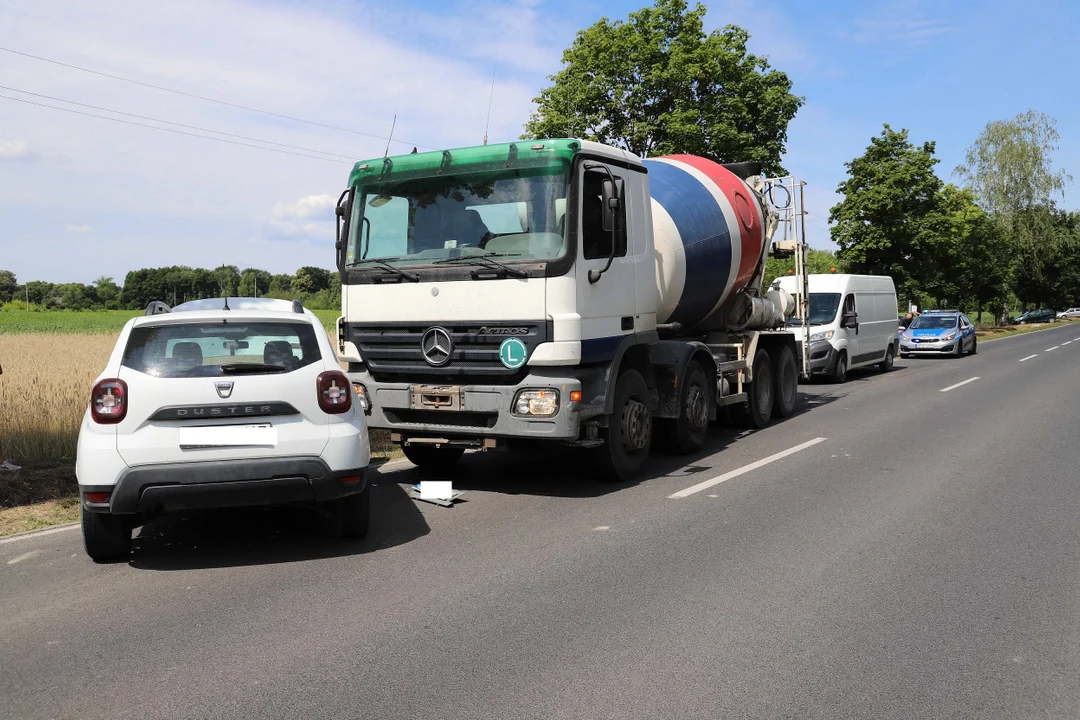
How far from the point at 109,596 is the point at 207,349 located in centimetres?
158

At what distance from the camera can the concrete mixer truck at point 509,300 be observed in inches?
288

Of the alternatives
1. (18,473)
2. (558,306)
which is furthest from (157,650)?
(18,473)

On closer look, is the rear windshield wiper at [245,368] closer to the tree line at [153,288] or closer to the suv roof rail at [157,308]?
the suv roof rail at [157,308]

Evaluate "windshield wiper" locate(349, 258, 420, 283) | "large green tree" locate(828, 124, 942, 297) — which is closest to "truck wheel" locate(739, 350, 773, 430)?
"windshield wiper" locate(349, 258, 420, 283)

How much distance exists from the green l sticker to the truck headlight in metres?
0.24

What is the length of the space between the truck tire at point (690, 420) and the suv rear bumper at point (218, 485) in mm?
4606

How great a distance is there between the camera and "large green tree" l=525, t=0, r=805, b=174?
27047mm

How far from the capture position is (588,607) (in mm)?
4680

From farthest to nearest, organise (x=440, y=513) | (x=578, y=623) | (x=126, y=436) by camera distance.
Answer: (x=440, y=513) → (x=126, y=436) → (x=578, y=623)

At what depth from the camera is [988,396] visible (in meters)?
15.8

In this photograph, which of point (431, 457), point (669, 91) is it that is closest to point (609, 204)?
point (431, 457)

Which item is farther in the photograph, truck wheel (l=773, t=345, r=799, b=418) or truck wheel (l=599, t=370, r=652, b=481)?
truck wheel (l=773, t=345, r=799, b=418)

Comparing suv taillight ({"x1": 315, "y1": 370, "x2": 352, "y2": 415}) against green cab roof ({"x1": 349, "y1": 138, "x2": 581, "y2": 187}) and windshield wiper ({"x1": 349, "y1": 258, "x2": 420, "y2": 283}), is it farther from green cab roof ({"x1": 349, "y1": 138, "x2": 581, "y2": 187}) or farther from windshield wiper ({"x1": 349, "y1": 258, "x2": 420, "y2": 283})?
green cab roof ({"x1": 349, "y1": 138, "x2": 581, "y2": 187})

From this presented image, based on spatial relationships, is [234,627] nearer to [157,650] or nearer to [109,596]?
[157,650]
